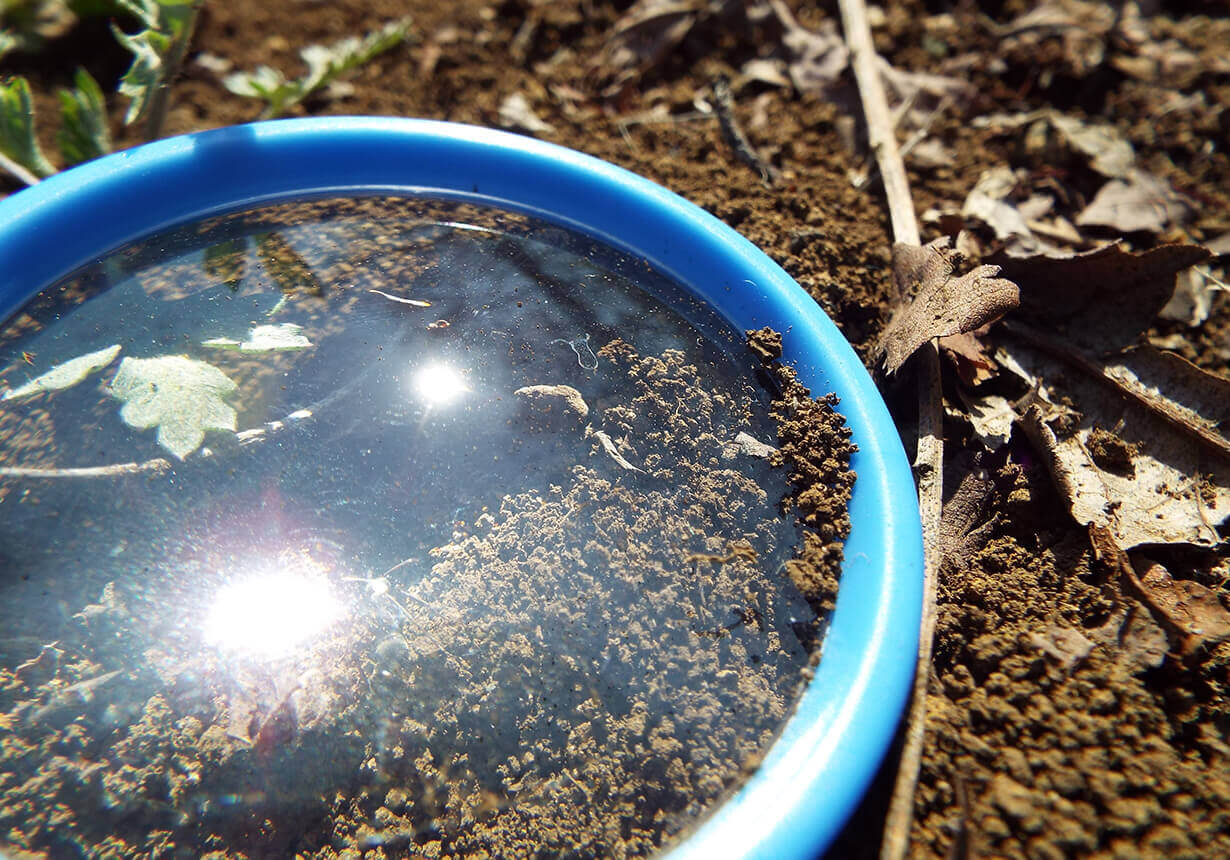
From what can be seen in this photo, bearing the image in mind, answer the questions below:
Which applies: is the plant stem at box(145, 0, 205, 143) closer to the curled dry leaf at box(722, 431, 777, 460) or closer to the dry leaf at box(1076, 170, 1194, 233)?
the curled dry leaf at box(722, 431, 777, 460)

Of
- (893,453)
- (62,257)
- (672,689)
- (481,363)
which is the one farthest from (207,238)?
(893,453)

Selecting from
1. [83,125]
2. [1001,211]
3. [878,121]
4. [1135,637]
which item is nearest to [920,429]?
[1135,637]

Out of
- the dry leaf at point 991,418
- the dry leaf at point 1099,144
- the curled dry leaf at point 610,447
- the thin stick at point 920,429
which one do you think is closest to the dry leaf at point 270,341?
the curled dry leaf at point 610,447

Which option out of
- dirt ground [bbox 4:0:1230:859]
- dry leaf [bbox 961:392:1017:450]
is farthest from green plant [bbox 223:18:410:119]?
dry leaf [bbox 961:392:1017:450]

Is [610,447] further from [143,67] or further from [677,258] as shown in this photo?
[143,67]

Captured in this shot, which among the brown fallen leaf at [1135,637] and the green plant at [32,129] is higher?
the brown fallen leaf at [1135,637]

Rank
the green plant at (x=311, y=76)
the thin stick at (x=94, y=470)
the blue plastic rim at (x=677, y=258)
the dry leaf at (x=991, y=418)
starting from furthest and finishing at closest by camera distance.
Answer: the green plant at (x=311, y=76)
the dry leaf at (x=991, y=418)
the thin stick at (x=94, y=470)
the blue plastic rim at (x=677, y=258)

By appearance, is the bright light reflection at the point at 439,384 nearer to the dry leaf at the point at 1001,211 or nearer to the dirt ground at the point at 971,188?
the dirt ground at the point at 971,188

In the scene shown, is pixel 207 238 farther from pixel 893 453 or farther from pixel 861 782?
pixel 861 782
